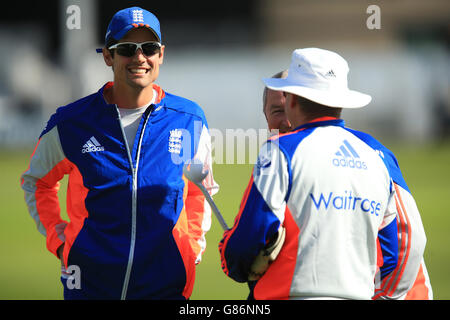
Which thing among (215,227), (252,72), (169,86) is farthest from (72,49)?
(215,227)

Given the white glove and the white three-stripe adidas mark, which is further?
the white three-stripe adidas mark

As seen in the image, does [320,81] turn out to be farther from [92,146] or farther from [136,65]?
[92,146]

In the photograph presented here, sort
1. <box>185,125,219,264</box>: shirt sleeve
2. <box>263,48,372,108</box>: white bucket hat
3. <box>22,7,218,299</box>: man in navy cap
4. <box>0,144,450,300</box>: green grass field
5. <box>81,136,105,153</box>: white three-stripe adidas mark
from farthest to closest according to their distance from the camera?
<box>0,144,450,300</box>: green grass field
<box>185,125,219,264</box>: shirt sleeve
<box>81,136,105,153</box>: white three-stripe adidas mark
<box>22,7,218,299</box>: man in navy cap
<box>263,48,372,108</box>: white bucket hat

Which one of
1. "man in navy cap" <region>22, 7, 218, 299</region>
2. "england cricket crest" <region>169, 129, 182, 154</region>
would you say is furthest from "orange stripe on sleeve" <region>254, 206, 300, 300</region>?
"england cricket crest" <region>169, 129, 182, 154</region>

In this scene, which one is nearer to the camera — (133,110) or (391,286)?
(391,286)

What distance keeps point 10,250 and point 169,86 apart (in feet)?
60.0

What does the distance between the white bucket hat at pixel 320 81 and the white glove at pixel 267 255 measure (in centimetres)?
73

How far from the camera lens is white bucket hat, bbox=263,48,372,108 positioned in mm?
3857

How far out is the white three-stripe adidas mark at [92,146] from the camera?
15.2ft

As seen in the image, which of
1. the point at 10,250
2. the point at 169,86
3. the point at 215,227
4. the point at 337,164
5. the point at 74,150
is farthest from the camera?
the point at 169,86

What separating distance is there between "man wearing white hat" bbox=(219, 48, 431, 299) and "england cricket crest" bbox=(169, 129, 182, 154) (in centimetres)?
101

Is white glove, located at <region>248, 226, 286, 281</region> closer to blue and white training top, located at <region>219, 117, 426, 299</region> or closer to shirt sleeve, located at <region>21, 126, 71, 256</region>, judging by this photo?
blue and white training top, located at <region>219, 117, 426, 299</region>
